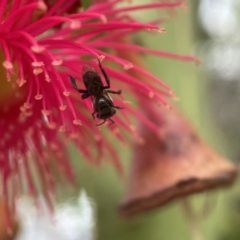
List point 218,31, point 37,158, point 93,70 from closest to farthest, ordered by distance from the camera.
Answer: point 93,70, point 37,158, point 218,31

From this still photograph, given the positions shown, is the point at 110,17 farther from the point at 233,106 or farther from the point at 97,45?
the point at 233,106

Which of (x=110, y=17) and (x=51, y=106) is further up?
(x=110, y=17)

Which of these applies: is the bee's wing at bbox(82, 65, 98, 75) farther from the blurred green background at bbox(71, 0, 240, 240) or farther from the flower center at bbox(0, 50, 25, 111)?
the blurred green background at bbox(71, 0, 240, 240)

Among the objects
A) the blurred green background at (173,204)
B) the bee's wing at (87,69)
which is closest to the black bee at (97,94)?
the bee's wing at (87,69)

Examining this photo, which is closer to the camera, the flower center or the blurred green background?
Answer: the flower center

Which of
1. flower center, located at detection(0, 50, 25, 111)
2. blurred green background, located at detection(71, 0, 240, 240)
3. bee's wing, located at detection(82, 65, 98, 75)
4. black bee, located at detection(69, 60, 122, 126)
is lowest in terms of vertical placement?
black bee, located at detection(69, 60, 122, 126)

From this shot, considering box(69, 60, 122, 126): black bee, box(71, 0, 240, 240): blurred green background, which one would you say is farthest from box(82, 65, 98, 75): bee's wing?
box(71, 0, 240, 240): blurred green background

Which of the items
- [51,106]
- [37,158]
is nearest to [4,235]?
[37,158]

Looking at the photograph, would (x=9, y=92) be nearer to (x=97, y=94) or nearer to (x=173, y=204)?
(x=97, y=94)

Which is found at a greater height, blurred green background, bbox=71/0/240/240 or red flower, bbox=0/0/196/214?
blurred green background, bbox=71/0/240/240
